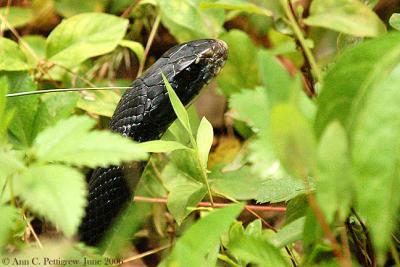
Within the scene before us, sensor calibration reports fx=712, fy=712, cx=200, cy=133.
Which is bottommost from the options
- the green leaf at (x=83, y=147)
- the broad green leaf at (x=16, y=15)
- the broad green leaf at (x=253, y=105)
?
the broad green leaf at (x=16, y=15)

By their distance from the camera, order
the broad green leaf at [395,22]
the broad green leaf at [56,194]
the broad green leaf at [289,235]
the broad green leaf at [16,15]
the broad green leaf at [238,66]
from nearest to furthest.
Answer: the broad green leaf at [56,194] → the broad green leaf at [289,235] → the broad green leaf at [395,22] → the broad green leaf at [238,66] → the broad green leaf at [16,15]

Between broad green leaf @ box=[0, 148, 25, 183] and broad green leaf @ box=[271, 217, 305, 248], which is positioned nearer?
broad green leaf @ box=[0, 148, 25, 183]

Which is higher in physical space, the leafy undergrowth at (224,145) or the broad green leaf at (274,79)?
the broad green leaf at (274,79)

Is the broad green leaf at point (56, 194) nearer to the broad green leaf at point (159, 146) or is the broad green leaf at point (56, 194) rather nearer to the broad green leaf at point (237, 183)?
the broad green leaf at point (159, 146)

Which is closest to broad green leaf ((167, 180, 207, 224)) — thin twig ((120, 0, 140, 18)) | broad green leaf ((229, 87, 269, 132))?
broad green leaf ((229, 87, 269, 132))

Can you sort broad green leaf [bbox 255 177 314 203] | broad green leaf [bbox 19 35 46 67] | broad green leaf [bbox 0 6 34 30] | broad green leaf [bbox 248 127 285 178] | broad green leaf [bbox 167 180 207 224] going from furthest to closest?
broad green leaf [bbox 0 6 34 30], broad green leaf [bbox 19 35 46 67], broad green leaf [bbox 167 180 207 224], broad green leaf [bbox 255 177 314 203], broad green leaf [bbox 248 127 285 178]

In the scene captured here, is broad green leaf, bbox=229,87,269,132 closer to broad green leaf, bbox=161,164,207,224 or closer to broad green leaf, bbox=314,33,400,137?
broad green leaf, bbox=314,33,400,137

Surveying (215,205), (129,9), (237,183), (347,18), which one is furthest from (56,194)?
(129,9)

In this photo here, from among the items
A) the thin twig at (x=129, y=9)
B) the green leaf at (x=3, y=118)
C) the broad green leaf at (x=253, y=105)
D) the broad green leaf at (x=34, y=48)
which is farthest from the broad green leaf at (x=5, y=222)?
the thin twig at (x=129, y=9)

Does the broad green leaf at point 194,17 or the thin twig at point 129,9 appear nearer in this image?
the broad green leaf at point 194,17
